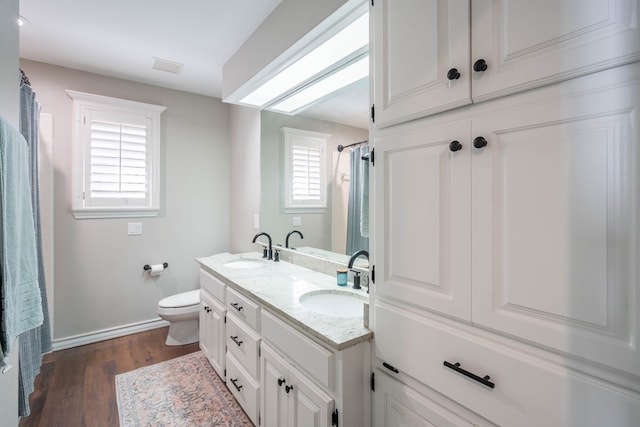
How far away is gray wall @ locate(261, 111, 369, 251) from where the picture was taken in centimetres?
207

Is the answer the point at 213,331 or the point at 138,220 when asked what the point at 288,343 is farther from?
the point at 138,220

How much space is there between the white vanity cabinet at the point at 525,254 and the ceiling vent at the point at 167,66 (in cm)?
250

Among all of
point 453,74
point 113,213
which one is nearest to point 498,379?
point 453,74

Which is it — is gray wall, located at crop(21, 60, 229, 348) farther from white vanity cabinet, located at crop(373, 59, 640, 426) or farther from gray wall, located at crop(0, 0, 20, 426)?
white vanity cabinet, located at crop(373, 59, 640, 426)

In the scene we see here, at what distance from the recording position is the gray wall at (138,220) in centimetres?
267

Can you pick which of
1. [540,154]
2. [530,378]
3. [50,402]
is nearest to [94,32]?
[50,402]

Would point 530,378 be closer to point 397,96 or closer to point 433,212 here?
point 433,212

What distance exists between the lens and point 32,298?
1271mm

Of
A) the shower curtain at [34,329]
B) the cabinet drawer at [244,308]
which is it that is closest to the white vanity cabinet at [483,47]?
the cabinet drawer at [244,308]

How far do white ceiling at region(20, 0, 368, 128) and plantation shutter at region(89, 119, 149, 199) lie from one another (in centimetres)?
56

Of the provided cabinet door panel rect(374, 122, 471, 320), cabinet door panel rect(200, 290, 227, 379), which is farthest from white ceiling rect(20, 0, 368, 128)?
cabinet door panel rect(200, 290, 227, 379)

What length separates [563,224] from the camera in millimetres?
654

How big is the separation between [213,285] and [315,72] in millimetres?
1720

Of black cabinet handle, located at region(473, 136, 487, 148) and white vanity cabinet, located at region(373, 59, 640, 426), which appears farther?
black cabinet handle, located at region(473, 136, 487, 148)
